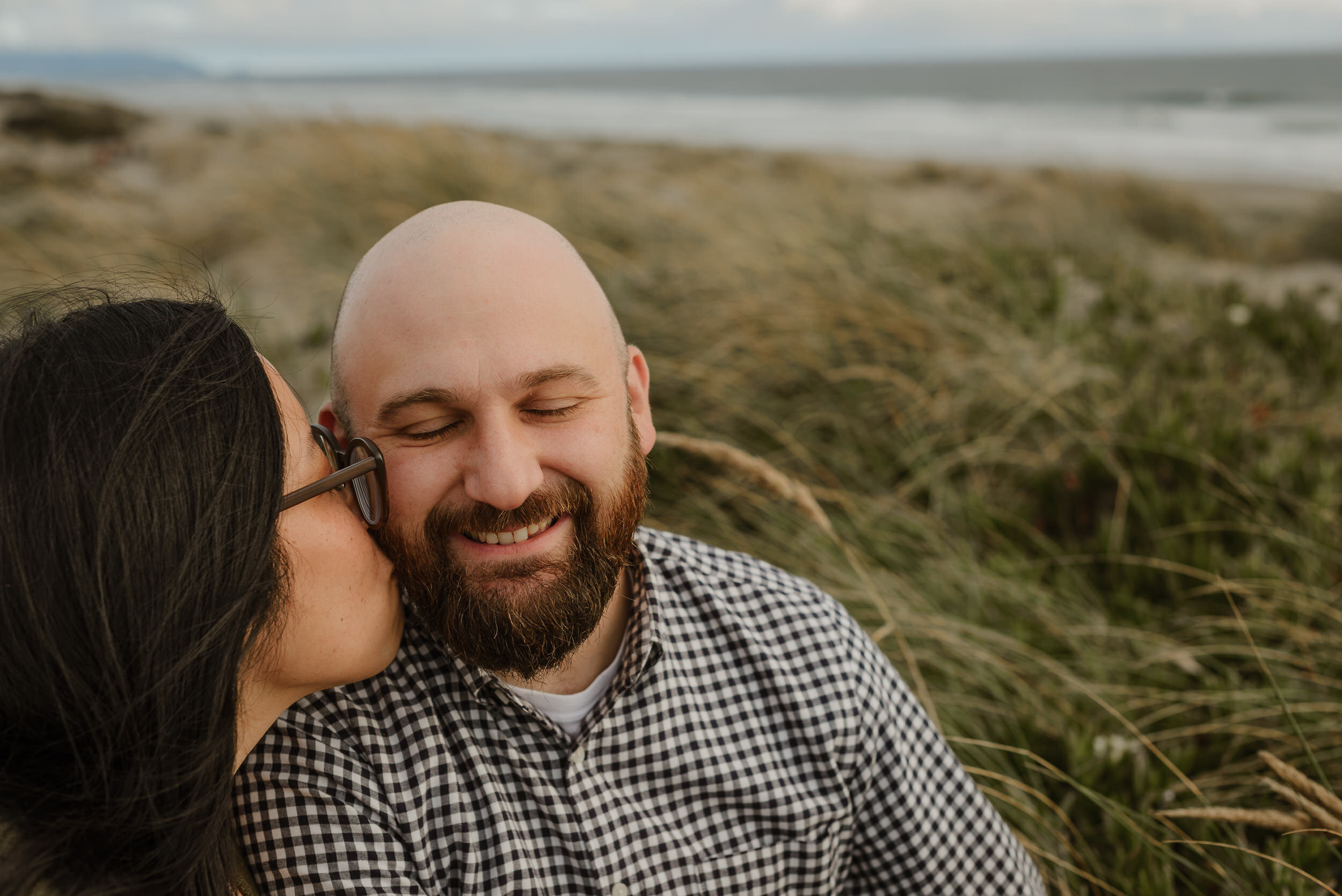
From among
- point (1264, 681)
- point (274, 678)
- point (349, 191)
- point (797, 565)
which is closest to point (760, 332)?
point (797, 565)

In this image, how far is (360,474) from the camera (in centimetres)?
144

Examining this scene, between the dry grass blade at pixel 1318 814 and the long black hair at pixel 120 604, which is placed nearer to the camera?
the long black hair at pixel 120 604

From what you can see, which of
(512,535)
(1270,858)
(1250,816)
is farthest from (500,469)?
(1270,858)

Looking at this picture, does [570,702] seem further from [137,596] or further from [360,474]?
[137,596]

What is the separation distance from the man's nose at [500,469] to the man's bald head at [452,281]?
19cm

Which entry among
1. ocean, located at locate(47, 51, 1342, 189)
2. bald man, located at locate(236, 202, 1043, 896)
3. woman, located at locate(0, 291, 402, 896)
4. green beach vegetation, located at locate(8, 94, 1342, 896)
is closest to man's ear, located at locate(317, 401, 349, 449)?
bald man, located at locate(236, 202, 1043, 896)

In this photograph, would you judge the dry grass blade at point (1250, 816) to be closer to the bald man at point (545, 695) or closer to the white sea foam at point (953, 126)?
the bald man at point (545, 695)

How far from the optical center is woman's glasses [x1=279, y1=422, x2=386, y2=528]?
1.40 metres

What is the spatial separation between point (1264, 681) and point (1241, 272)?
676 cm

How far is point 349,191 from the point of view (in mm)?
7035

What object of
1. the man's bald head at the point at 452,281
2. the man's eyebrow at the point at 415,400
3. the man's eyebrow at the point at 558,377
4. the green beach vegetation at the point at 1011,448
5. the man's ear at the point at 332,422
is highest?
the man's bald head at the point at 452,281

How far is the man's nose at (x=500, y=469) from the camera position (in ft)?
4.62

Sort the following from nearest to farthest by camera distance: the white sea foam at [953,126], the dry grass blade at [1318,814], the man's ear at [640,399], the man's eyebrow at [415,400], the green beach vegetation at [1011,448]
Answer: the dry grass blade at [1318,814] → the man's eyebrow at [415,400] → the man's ear at [640,399] → the green beach vegetation at [1011,448] → the white sea foam at [953,126]

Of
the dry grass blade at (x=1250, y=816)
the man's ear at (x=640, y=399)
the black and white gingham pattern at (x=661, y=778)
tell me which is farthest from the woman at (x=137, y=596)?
the dry grass blade at (x=1250, y=816)
